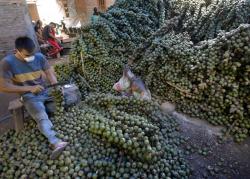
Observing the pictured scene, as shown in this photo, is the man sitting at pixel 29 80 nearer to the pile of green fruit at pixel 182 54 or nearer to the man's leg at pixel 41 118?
the man's leg at pixel 41 118

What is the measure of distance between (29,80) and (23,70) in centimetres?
17

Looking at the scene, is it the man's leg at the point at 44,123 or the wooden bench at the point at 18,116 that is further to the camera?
the wooden bench at the point at 18,116

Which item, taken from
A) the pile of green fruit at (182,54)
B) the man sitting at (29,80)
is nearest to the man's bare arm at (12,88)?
the man sitting at (29,80)

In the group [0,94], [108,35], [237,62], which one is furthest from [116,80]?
[0,94]

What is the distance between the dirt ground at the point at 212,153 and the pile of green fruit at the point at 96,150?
0.23 metres

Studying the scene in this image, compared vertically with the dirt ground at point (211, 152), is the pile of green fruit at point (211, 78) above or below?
above

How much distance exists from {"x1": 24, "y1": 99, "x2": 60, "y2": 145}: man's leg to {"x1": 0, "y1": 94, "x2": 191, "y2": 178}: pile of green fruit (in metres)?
0.09

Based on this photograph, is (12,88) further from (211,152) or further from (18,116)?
(211,152)

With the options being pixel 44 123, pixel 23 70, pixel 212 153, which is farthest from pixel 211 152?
pixel 23 70

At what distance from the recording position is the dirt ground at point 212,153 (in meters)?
3.00

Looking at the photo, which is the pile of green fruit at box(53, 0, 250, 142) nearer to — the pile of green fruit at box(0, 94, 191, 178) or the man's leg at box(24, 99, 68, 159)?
the pile of green fruit at box(0, 94, 191, 178)

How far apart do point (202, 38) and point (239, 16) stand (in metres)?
0.78

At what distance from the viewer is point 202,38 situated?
188 inches

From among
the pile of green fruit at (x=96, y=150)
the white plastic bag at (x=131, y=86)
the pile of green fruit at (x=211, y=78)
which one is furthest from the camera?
the white plastic bag at (x=131, y=86)
